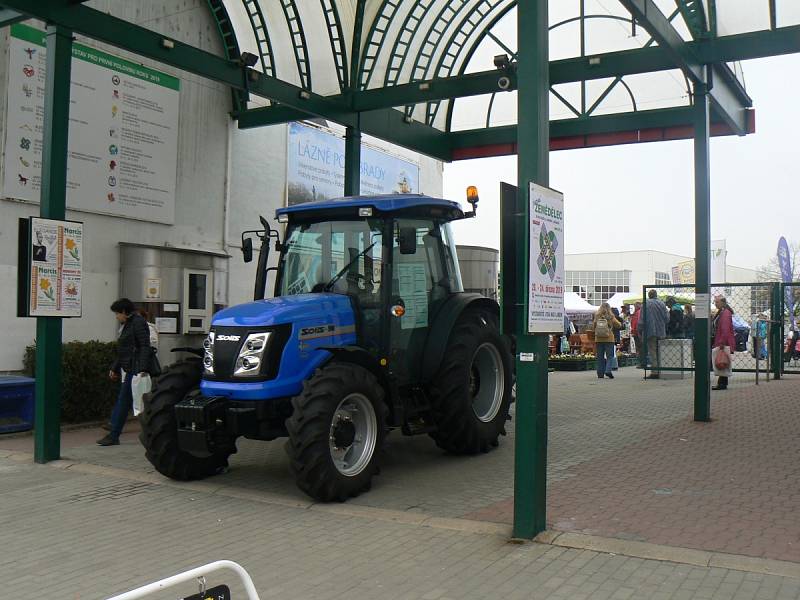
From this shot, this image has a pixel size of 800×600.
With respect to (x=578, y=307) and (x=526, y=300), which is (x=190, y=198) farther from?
(x=578, y=307)

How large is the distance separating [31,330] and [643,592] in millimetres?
9173

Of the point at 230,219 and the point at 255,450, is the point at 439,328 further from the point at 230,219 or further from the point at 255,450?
the point at 230,219

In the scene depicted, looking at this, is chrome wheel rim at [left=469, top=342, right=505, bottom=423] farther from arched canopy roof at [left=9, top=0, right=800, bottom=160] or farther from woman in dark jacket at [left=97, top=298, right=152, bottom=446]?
arched canopy roof at [left=9, top=0, right=800, bottom=160]

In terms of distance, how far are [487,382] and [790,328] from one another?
11.4 meters

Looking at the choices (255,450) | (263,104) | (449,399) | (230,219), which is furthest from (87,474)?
(263,104)

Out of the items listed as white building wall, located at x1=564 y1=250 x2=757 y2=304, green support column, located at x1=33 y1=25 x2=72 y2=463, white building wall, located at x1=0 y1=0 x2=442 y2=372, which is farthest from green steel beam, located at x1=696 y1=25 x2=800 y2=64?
white building wall, located at x1=564 y1=250 x2=757 y2=304

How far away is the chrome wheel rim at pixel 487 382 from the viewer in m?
8.96

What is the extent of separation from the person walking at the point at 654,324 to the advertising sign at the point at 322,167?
21.3 ft

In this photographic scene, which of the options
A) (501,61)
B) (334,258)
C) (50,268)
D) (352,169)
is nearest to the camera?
(334,258)

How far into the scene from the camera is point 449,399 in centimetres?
796

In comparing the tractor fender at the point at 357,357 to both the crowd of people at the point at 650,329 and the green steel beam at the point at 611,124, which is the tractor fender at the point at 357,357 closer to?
the green steel beam at the point at 611,124

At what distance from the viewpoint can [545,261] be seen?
5.73 m

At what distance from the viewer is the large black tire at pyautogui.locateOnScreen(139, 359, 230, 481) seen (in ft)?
23.5

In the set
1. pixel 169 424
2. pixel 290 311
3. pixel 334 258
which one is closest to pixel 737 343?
pixel 334 258
